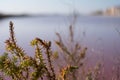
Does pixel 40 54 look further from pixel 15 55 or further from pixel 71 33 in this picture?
pixel 71 33

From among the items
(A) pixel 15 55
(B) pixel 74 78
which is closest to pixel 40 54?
(A) pixel 15 55

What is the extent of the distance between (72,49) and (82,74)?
407mm

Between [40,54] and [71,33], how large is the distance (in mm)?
3228

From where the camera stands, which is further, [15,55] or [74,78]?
[74,78]

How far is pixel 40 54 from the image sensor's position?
199 cm

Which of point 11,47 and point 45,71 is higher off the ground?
point 11,47

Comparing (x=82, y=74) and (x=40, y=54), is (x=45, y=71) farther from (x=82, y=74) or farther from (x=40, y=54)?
(x=82, y=74)

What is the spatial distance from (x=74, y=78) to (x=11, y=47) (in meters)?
3.02

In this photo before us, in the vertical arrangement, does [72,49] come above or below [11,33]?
below

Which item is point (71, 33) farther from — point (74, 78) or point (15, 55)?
point (15, 55)

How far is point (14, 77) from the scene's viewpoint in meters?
2.11

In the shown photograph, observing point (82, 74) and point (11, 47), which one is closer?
point (11, 47)

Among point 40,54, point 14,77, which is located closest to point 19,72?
point 14,77

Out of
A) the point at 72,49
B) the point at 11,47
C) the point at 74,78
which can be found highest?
the point at 11,47
